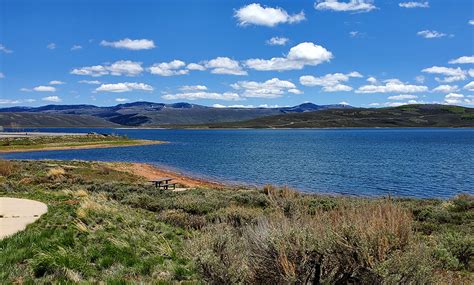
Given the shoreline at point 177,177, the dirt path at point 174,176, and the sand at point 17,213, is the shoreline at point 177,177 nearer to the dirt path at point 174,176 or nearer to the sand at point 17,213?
the dirt path at point 174,176

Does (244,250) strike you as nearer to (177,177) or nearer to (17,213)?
(17,213)

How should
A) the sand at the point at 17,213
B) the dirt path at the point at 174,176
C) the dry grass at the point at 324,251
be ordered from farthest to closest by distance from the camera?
the dirt path at the point at 174,176, the sand at the point at 17,213, the dry grass at the point at 324,251

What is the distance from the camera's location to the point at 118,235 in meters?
9.84

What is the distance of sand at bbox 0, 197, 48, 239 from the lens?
10.9 m

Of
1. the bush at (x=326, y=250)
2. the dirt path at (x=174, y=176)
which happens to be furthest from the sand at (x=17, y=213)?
the dirt path at (x=174, y=176)

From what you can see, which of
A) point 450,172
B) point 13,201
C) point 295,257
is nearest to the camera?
point 295,257

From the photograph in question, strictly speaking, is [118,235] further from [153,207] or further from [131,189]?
[131,189]

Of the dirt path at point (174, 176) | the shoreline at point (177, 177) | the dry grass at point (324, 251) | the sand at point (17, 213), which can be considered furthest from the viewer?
the dirt path at point (174, 176)

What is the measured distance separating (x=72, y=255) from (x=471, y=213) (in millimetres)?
15731

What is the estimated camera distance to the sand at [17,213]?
10.9 meters

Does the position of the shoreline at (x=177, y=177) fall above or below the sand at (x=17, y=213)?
below

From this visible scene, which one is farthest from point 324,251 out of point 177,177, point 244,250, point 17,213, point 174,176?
point 174,176

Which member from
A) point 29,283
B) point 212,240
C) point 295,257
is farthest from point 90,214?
point 295,257

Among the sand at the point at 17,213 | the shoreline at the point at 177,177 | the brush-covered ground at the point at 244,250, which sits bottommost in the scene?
the shoreline at the point at 177,177
